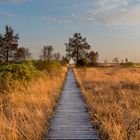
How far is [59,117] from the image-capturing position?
1088 centimetres

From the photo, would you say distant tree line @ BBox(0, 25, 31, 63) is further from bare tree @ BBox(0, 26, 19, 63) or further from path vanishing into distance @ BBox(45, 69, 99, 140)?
path vanishing into distance @ BBox(45, 69, 99, 140)

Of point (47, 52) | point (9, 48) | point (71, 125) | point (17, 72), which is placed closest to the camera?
point (71, 125)

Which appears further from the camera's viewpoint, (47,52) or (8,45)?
(47,52)

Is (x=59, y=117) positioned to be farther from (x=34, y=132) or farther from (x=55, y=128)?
(x=34, y=132)

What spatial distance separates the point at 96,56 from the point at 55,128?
8852 cm

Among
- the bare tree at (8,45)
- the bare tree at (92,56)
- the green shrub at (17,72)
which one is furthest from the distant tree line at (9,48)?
the green shrub at (17,72)

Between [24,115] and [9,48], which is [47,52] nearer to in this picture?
[9,48]

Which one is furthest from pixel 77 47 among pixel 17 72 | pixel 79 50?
pixel 17 72

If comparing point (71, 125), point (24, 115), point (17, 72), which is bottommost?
point (71, 125)

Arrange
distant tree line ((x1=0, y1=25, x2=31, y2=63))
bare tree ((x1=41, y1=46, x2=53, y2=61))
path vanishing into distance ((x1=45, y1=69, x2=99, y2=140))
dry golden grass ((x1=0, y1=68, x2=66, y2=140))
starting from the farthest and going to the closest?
bare tree ((x1=41, y1=46, x2=53, y2=61)) < distant tree line ((x1=0, y1=25, x2=31, y2=63)) < path vanishing into distance ((x1=45, y1=69, x2=99, y2=140)) < dry golden grass ((x1=0, y1=68, x2=66, y2=140))

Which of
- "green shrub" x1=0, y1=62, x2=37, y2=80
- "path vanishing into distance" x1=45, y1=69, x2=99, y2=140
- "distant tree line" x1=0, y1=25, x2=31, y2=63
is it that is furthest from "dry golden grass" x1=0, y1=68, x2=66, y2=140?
"distant tree line" x1=0, y1=25, x2=31, y2=63

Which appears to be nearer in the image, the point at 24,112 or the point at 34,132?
the point at 34,132

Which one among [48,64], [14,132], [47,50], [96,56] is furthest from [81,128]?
[47,50]

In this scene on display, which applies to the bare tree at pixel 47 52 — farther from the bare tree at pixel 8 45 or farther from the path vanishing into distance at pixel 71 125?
the path vanishing into distance at pixel 71 125
